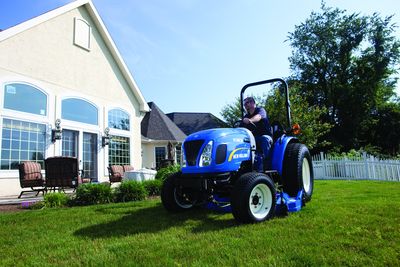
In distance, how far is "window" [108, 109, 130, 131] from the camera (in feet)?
43.7

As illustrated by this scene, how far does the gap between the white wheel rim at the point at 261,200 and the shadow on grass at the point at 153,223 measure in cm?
34

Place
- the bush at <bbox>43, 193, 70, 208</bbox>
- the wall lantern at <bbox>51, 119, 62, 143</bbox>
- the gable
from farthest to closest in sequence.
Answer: the wall lantern at <bbox>51, 119, 62, 143</bbox> → the gable → the bush at <bbox>43, 193, 70, 208</bbox>

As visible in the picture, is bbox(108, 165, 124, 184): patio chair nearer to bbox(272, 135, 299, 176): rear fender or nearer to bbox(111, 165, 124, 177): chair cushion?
bbox(111, 165, 124, 177): chair cushion

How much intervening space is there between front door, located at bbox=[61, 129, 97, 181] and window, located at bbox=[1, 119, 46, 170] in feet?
3.33

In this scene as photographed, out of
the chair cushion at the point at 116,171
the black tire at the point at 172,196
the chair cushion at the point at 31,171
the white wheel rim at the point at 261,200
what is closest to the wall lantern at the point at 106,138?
the chair cushion at the point at 116,171

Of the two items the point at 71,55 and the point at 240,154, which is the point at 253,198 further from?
the point at 71,55

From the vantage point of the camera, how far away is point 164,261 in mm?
2695

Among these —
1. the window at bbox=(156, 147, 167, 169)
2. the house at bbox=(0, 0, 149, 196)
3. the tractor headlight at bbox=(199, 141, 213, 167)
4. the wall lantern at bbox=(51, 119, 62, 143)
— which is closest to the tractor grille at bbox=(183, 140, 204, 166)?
the tractor headlight at bbox=(199, 141, 213, 167)

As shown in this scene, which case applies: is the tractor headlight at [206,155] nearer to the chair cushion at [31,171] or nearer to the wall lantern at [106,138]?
the chair cushion at [31,171]

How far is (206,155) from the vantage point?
4305mm

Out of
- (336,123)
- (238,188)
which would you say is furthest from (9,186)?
(336,123)

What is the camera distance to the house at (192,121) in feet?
96.2

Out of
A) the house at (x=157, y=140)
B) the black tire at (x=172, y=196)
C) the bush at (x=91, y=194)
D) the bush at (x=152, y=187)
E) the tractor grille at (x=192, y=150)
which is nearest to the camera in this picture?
the tractor grille at (x=192, y=150)

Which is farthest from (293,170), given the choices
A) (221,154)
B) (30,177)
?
(30,177)
